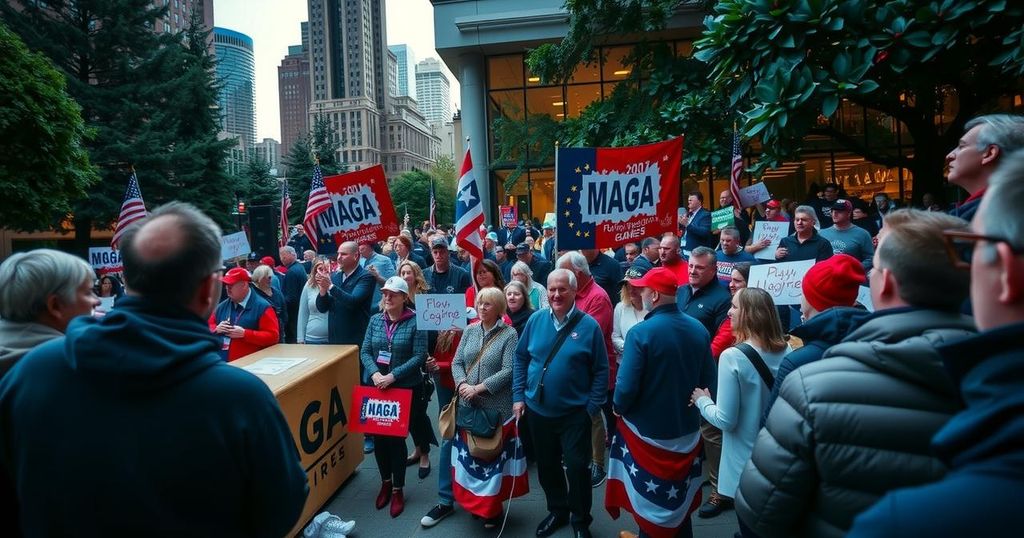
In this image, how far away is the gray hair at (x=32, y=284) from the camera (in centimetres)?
249

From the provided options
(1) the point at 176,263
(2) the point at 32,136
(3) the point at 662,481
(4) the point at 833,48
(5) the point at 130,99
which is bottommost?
(3) the point at 662,481

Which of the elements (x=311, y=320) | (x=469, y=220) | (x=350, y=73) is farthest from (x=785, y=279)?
(x=350, y=73)

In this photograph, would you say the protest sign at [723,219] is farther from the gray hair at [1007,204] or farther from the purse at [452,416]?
the gray hair at [1007,204]

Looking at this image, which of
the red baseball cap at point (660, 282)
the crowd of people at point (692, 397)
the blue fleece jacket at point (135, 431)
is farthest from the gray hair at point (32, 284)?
the red baseball cap at point (660, 282)

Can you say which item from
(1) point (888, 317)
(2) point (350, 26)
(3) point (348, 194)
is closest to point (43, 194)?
(3) point (348, 194)

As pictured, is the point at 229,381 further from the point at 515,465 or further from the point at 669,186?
the point at 669,186

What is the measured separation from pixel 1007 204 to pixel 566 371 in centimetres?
369

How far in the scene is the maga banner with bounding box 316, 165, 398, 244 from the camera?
28.1ft

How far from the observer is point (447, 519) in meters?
5.42

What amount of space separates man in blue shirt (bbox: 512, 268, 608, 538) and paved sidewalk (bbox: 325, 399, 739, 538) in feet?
1.03

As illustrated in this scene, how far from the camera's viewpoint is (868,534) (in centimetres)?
116

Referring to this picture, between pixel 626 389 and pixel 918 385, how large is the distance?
8.63 ft

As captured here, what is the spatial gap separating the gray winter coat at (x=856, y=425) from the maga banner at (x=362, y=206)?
23.1 feet

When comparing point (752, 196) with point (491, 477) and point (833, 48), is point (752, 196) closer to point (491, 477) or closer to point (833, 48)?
point (833, 48)
